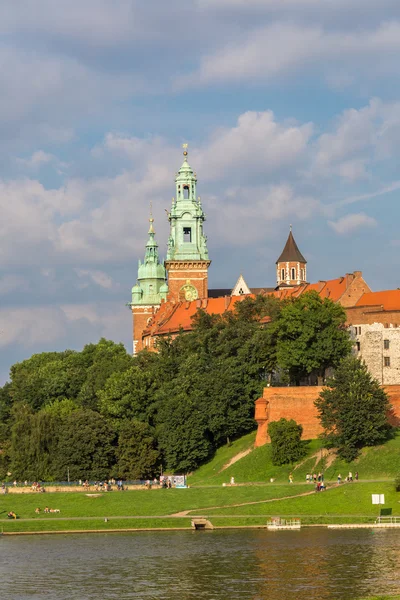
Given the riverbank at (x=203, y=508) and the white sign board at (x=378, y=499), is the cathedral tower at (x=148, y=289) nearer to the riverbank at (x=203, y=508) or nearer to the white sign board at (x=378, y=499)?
the riverbank at (x=203, y=508)

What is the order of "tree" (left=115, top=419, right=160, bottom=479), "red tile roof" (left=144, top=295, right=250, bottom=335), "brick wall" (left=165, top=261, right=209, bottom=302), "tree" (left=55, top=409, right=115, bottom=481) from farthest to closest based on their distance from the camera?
A: 1. "brick wall" (left=165, top=261, right=209, bottom=302)
2. "red tile roof" (left=144, top=295, right=250, bottom=335)
3. "tree" (left=55, top=409, right=115, bottom=481)
4. "tree" (left=115, top=419, right=160, bottom=479)

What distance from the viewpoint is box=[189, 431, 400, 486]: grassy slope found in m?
81.7

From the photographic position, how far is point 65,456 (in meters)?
94.8

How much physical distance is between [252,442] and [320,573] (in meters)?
40.6

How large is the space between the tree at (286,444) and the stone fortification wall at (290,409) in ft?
9.23

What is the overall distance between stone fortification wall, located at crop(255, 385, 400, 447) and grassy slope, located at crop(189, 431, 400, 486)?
156 centimetres

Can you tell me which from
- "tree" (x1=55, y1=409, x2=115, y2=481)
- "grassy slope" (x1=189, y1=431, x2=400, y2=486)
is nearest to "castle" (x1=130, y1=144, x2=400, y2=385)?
"grassy slope" (x1=189, y1=431, x2=400, y2=486)

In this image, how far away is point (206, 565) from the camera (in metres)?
57.1

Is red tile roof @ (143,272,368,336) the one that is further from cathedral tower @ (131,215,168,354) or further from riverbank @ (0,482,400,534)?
riverbank @ (0,482,400,534)

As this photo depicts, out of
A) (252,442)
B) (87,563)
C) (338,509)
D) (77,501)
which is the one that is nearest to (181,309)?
(252,442)

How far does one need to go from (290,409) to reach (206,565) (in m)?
36.1

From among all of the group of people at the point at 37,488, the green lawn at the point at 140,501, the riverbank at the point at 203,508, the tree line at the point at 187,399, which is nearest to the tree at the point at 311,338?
the tree line at the point at 187,399

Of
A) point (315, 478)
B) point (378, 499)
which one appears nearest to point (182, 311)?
point (315, 478)

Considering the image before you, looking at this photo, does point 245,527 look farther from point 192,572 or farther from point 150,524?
point 192,572
